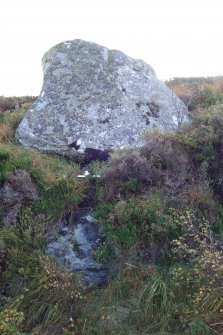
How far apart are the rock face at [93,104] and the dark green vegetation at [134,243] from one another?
866 millimetres

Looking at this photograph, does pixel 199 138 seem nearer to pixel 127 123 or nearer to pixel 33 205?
pixel 127 123

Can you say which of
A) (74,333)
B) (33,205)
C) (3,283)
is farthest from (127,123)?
(74,333)

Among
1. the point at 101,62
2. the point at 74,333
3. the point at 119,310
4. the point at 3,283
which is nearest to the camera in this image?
the point at 74,333

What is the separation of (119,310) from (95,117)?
16.6ft

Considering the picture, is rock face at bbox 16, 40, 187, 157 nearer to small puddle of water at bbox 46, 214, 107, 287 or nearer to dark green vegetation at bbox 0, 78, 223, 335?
dark green vegetation at bbox 0, 78, 223, 335

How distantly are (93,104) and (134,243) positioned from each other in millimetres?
4368

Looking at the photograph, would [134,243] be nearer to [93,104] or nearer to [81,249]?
[81,249]

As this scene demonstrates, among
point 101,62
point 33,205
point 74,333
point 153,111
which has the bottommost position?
point 74,333

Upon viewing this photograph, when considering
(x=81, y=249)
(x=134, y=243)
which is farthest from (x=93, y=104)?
(x=134, y=243)

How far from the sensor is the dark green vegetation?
518cm

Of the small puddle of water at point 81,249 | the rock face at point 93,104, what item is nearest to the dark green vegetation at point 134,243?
the small puddle of water at point 81,249

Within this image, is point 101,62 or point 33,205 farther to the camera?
point 101,62

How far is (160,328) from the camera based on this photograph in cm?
507

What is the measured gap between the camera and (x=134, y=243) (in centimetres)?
624
